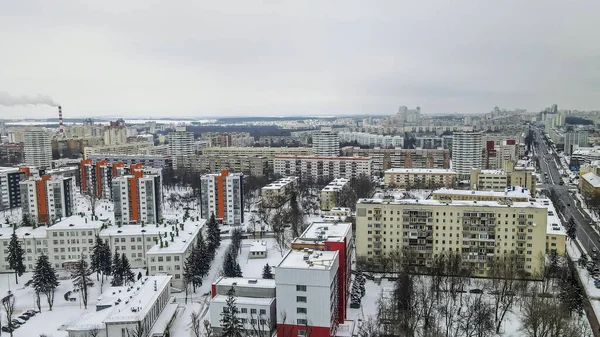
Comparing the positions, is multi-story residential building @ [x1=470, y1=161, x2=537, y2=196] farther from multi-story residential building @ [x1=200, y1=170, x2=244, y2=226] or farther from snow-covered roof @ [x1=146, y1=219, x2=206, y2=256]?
snow-covered roof @ [x1=146, y1=219, x2=206, y2=256]

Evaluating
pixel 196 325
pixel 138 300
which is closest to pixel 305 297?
pixel 196 325

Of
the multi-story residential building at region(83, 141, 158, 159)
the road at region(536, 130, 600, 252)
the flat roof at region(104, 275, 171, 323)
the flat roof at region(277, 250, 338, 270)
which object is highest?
the multi-story residential building at region(83, 141, 158, 159)

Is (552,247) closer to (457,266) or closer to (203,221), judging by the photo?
(457,266)

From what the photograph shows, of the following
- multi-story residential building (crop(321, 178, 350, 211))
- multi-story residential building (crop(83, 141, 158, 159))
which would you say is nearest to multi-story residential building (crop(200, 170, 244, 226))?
multi-story residential building (crop(321, 178, 350, 211))

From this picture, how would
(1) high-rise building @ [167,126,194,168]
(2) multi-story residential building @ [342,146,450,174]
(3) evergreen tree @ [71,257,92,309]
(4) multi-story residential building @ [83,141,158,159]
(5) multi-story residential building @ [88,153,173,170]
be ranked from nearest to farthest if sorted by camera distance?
(3) evergreen tree @ [71,257,92,309] → (5) multi-story residential building @ [88,153,173,170] → (2) multi-story residential building @ [342,146,450,174] → (4) multi-story residential building @ [83,141,158,159] → (1) high-rise building @ [167,126,194,168]

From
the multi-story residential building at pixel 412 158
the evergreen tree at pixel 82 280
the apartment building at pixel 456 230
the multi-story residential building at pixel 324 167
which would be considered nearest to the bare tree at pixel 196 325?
the evergreen tree at pixel 82 280

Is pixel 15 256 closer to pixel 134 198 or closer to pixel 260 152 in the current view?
pixel 134 198
